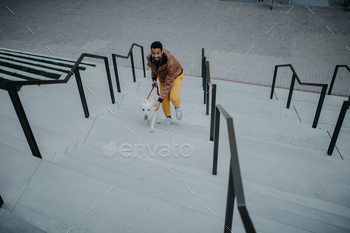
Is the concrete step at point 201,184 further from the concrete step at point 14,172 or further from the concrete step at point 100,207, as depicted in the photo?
the concrete step at point 14,172

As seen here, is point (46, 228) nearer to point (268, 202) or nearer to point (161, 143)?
point (161, 143)

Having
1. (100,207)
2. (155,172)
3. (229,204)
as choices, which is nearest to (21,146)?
(100,207)

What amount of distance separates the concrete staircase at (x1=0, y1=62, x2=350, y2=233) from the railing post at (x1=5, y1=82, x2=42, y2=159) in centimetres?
16

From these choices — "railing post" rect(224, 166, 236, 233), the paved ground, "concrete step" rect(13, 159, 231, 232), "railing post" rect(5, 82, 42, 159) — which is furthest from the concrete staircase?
the paved ground

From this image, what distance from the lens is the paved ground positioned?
7.02 meters

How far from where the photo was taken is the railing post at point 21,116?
8.26 ft

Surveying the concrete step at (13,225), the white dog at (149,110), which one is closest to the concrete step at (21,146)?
the concrete step at (13,225)

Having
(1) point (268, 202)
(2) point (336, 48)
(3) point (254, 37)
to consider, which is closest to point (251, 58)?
(3) point (254, 37)

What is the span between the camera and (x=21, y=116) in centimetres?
264

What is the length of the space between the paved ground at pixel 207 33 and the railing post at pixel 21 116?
474 centimetres

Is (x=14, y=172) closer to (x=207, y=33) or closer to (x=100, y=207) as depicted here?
(x=100, y=207)

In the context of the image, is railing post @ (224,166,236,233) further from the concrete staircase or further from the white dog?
the white dog

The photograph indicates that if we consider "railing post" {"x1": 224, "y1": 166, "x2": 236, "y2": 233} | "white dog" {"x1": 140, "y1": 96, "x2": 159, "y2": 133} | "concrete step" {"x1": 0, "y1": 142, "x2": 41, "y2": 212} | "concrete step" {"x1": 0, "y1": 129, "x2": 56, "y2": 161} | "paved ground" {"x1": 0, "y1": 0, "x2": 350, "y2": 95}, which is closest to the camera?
"railing post" {"x1": 224, "y1": 166, "x2": 236, "y2": 233}

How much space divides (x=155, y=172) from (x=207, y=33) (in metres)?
6.73
